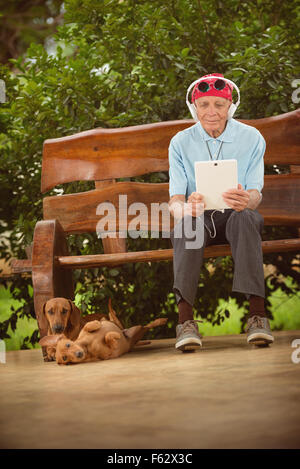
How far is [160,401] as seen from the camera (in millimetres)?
1877

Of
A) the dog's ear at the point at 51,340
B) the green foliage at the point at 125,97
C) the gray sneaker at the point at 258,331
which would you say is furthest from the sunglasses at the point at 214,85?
the dog's ear at the point at 51,340

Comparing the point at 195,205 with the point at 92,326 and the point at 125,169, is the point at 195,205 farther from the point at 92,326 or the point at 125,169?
the point at 125,169

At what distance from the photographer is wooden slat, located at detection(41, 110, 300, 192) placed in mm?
3746

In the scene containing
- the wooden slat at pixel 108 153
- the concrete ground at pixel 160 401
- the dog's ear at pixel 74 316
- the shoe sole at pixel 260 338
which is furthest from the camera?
the wooden slat at pixel 108 153

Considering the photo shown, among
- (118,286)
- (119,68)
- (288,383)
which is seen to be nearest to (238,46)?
(119,68)

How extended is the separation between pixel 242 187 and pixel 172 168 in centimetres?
42

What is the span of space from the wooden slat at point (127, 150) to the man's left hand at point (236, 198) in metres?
0.88

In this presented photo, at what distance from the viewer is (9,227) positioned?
4445mm

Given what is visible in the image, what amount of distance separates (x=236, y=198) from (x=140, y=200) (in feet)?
3.01

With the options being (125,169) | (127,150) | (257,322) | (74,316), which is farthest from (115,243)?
(257,322)

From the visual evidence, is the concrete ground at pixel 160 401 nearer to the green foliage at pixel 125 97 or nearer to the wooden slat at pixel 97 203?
the wooden slat at pixel 97 203

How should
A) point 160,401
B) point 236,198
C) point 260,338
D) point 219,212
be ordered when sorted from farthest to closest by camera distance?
point 219,212 → point 236,198 → point 260,338 → point 160,401

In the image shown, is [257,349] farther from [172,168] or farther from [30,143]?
[30,143]

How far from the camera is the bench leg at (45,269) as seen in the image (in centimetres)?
321
